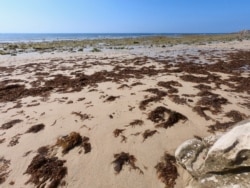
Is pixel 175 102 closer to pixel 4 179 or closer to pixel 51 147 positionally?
pixel 51 147

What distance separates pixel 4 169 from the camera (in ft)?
13.2

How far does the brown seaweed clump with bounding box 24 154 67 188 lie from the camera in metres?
3.70

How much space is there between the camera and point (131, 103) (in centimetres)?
670

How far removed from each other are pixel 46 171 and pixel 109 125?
1865 mm

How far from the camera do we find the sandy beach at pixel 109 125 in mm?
3824

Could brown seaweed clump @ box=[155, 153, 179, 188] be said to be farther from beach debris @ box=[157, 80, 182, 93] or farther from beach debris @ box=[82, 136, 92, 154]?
beach debris @ box=[157, 80, 182, 93]

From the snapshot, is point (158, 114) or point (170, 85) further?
point (170, 85)

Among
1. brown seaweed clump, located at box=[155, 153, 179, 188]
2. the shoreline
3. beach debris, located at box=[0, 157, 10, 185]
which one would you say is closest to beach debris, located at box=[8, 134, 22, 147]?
beach debris, located at box=[0, 157, 10, 185]

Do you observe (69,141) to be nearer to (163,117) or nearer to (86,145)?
(86,145)

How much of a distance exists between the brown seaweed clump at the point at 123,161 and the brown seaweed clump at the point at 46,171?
846mm

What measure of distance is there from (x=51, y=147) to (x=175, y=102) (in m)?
3.55

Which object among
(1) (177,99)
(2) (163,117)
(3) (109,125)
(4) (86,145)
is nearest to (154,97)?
(1) (177,99)

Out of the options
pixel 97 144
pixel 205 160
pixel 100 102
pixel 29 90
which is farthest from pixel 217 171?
pixel 29 90


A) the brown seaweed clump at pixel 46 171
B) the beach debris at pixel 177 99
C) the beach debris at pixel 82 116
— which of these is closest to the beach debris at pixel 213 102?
the beach debris at pixel 177 99
